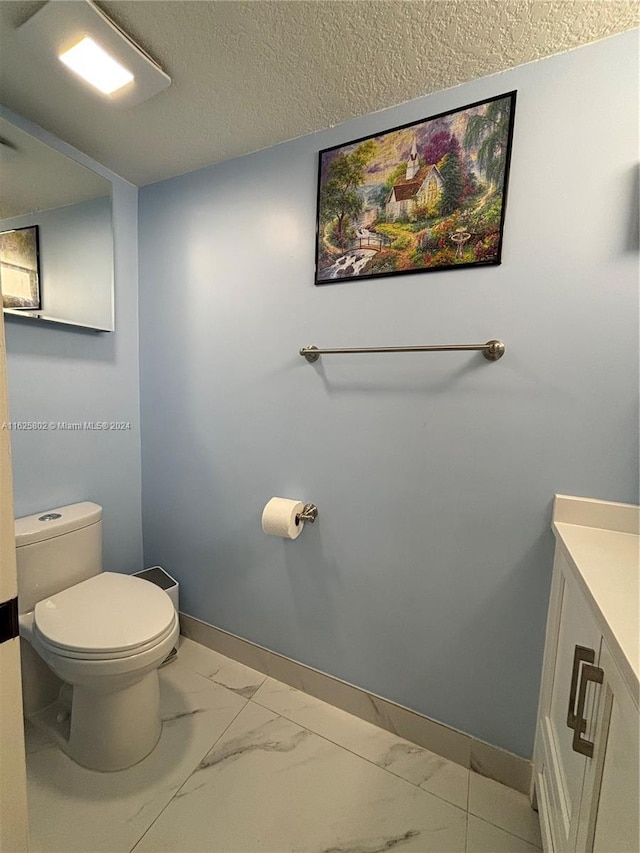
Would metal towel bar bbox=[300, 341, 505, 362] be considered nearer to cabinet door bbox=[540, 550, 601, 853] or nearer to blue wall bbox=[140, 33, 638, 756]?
blue wall bbox=[140, 33, 638, 756]

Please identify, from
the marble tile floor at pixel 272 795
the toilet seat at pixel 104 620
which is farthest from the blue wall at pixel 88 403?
the marble tile floor at pixel 272 795

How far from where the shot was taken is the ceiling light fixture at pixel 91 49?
88cm

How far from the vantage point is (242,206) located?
1.42 meters

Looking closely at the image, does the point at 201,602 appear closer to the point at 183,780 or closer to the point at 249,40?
the point at 183,780

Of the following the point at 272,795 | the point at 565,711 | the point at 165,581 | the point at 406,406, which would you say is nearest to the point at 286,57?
the point at 406,406

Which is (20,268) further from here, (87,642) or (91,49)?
(87,642)

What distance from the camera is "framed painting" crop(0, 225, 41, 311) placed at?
1.21 metres

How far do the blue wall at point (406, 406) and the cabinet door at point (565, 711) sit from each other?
0.33 ft

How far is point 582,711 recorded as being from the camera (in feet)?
2.22

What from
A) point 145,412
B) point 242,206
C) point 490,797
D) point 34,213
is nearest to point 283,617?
point 490,797

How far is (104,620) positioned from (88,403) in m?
0.92

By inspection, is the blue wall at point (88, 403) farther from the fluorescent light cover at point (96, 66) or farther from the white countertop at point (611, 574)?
the white countertop at point (611, 574)

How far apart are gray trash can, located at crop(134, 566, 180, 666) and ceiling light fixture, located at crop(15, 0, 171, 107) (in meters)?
1.92

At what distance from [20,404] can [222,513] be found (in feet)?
2.94
